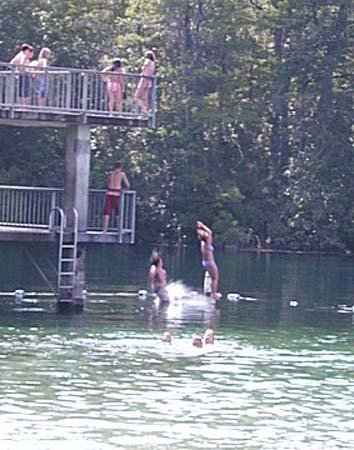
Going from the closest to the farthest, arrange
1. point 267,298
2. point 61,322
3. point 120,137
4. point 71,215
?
point 61,322 → point 71,215 → point 267,298 → point 120,137

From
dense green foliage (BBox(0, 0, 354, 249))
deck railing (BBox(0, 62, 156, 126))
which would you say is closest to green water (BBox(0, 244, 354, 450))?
deck railing (BBox(0, 62, 156, 126))

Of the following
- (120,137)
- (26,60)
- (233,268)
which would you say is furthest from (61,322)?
(120,137)

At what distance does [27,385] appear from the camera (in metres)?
23.7

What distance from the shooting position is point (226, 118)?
73.2m

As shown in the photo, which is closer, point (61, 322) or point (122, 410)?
point (122, 410)

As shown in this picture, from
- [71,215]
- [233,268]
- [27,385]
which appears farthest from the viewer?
[233,268]

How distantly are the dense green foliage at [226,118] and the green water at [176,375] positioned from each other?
2780cm

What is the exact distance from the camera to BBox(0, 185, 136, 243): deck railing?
116ft

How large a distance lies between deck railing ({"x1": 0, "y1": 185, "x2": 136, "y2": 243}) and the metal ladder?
1.56 ft

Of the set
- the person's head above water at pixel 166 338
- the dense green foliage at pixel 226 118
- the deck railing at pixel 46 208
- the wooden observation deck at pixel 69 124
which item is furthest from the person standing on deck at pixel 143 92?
the dense green foliage at pixel 226 118

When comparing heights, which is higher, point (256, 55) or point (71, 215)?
point (256, 55)

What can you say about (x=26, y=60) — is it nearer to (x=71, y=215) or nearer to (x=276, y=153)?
(x=71, y=215)

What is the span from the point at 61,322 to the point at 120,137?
40.7 meters

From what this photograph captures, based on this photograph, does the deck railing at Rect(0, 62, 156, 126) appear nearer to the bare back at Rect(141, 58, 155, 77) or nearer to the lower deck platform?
the bare back at Rect(141, 58, 155, 77)
